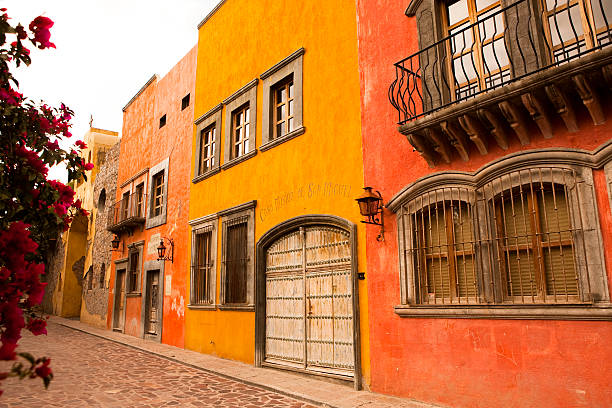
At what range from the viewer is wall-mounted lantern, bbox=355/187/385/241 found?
6941 millimetres

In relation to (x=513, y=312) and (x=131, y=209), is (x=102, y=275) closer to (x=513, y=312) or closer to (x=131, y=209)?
(x=131, y=209)

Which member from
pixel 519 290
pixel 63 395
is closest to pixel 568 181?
pixel 519 290

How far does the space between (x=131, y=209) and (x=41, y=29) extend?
15.3 meters

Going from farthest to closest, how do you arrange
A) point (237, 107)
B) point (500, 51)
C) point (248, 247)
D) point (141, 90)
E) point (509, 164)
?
point (141, 90), point (237, 107), point (248, 247), point (500, 51), point (509, 164)

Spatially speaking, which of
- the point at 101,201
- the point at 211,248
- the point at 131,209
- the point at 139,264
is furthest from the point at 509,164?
the point at 101,201

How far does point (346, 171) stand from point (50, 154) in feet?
17.5

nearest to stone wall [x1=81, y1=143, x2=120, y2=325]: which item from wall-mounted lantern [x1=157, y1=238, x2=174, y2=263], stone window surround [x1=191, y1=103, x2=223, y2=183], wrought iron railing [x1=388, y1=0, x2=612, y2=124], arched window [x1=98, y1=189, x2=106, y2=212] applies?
arched window [x1=98, y1=189, x2=106, y2=212]

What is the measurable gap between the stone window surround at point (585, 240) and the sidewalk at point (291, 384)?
128 cm

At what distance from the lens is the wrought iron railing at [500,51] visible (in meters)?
5.11

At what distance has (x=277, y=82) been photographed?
33.7 feet

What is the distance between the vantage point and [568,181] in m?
5.07

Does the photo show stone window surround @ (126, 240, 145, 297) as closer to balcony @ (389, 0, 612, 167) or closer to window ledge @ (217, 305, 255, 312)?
window ledge @ (217, 305, 255, 312)

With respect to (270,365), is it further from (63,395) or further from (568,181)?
(568,181)

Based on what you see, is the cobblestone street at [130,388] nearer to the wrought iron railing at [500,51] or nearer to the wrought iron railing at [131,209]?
the wrought iron railing at [500,51]
